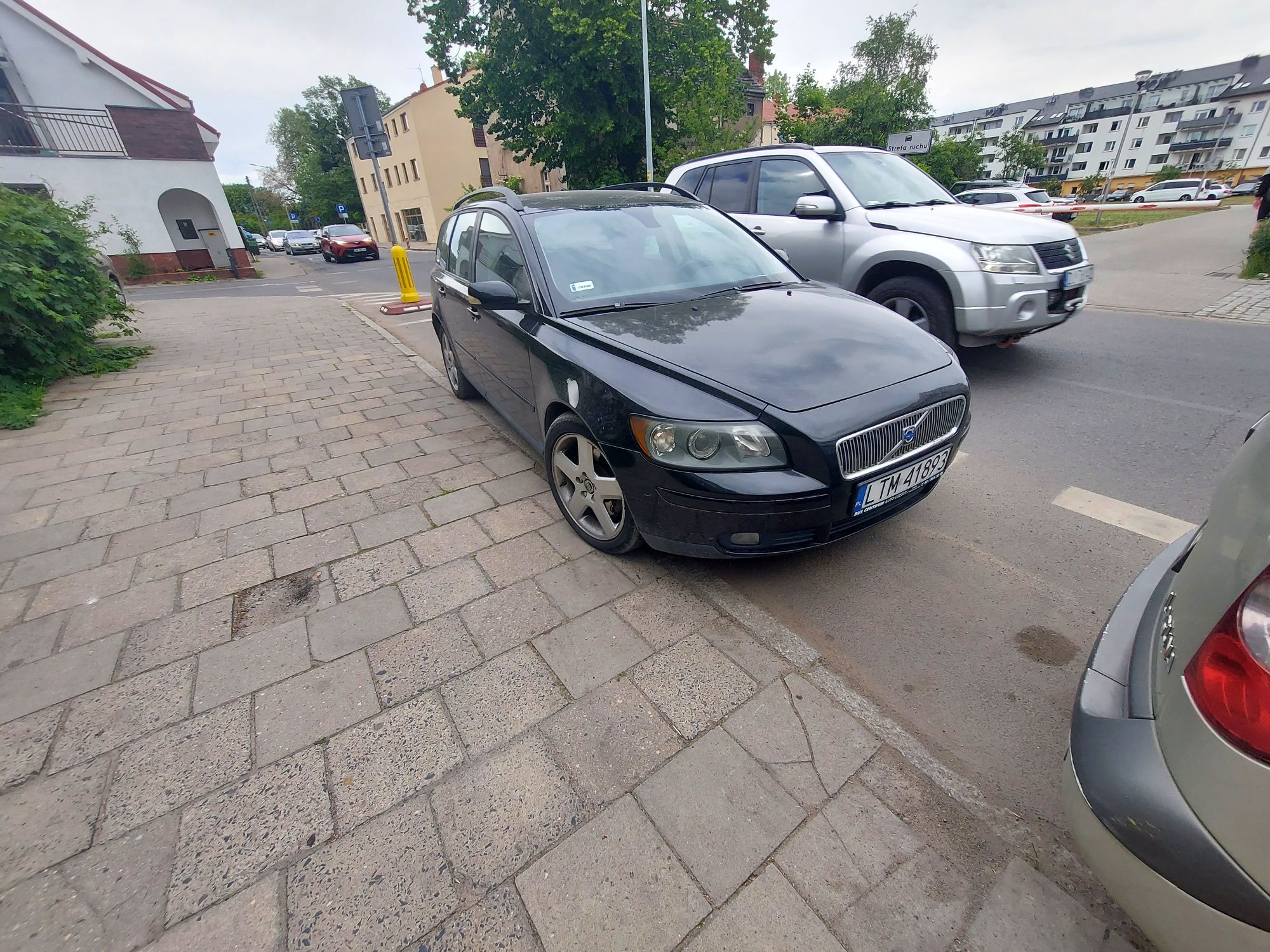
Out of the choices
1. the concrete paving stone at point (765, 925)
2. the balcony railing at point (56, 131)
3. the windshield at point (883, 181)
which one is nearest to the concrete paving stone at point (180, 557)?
the concrete paving stone at point (765, 925)

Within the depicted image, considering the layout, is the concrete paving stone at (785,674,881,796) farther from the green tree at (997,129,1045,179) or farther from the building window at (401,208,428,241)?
the green tree at (997,129,1045,179)

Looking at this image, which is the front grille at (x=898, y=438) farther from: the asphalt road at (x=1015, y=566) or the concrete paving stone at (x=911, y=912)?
the concrete paving stone at (x=911, y=912)

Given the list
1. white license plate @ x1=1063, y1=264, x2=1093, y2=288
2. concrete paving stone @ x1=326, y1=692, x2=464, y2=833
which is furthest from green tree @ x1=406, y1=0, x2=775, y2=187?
concrete paving stone @ x1=326, y1=692, x2=464, y2=833

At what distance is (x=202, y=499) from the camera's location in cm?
363

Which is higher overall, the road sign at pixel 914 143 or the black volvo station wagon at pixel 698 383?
the road sign at pixel 914 143

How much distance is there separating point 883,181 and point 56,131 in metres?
23.8

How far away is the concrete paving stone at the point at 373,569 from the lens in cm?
274

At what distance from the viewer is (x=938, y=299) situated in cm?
464

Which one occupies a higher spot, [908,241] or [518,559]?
[908,241]

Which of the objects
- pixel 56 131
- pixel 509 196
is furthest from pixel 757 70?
pixel 509 196

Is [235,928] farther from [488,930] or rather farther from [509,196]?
[509,196]

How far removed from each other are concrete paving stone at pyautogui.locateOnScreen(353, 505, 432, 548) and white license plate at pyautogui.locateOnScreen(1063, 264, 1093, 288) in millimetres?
5185

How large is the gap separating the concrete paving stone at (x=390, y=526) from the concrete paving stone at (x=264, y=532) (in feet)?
1.16

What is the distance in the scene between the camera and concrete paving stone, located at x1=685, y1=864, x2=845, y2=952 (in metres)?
1.38
